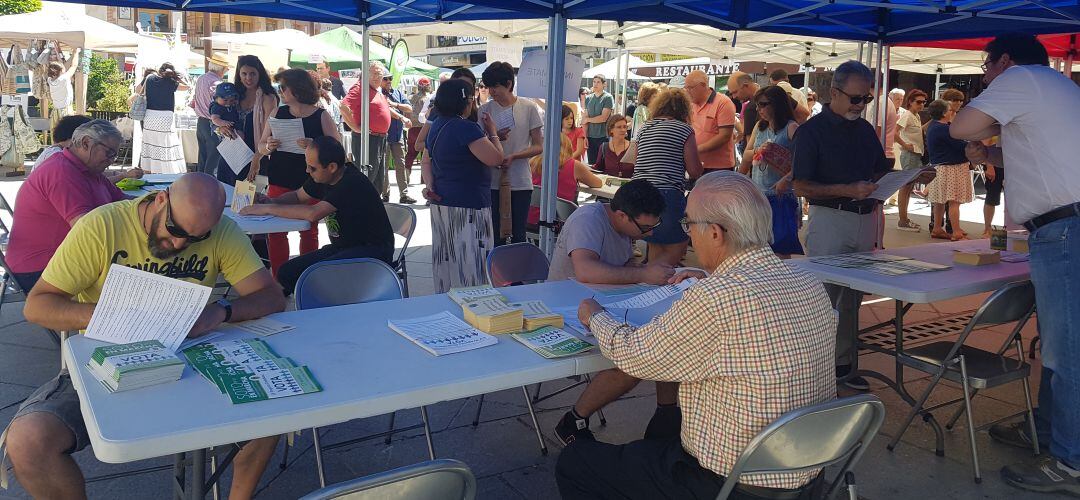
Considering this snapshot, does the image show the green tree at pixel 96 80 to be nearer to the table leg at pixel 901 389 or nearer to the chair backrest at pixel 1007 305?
the table leg at pixel 901 389

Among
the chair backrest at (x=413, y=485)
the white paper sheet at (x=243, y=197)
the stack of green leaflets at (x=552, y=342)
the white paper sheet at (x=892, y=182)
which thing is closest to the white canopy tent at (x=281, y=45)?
the white paper sheet at (x=243, y=197)

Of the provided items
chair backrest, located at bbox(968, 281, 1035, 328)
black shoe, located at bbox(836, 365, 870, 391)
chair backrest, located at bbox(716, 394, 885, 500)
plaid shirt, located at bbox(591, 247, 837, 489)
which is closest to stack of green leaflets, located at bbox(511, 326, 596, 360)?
plaid shirt, located at bbox(591, 247, 837, 489)

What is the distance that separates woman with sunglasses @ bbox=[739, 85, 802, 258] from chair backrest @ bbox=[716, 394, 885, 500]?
295 centimetres

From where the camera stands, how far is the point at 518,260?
383 cm

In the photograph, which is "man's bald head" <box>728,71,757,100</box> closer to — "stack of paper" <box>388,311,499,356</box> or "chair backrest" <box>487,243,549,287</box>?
"chair backrest" <box>487,243,549,287</box>

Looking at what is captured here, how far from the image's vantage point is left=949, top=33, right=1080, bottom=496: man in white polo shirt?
3199mm

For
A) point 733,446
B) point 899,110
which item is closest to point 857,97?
point 733,446

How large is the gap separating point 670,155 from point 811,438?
11.0 feet

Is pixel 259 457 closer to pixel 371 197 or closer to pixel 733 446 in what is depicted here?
pixel 733 446

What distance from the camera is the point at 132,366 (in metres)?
1.94

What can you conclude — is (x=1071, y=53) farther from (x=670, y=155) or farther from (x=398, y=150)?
(x=398, y=150)

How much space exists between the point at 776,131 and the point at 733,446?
453 centimetres

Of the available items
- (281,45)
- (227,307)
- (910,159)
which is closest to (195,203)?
(227,307)

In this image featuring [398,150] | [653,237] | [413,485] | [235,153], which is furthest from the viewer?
[398,150]
